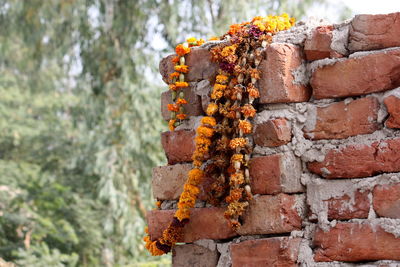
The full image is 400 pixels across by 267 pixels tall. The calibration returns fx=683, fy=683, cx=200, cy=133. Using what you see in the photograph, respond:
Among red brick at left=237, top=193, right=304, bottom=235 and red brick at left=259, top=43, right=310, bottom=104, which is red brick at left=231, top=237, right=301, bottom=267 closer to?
red brick at left=237, top=193, right=304, bottom=235

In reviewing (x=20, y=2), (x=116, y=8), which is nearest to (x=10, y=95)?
(x=20, y=2)

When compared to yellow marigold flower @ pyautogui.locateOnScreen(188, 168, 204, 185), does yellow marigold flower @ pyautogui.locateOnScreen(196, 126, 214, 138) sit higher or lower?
higher

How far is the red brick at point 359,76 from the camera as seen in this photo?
4.43ft

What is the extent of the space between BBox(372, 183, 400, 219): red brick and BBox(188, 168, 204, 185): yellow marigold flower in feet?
1.27

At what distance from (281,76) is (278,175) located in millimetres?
211

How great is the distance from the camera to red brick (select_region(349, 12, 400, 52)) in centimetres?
135

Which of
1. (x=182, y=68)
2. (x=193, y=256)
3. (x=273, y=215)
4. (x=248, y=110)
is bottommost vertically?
(x=193, y=256)

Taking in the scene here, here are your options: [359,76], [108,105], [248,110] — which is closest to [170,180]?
[248,110]

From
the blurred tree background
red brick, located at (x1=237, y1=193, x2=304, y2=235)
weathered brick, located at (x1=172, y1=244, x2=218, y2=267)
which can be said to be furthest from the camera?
the blurred tree background

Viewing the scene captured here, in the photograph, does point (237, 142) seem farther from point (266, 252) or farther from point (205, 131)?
point (266, 252)

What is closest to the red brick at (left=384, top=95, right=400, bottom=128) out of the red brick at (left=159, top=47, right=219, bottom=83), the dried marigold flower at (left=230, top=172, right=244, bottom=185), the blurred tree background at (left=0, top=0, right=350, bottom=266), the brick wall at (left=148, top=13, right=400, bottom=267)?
the brick wall at (left=148, top=13, right=400, bottom=267)

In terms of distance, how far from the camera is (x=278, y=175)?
4.73 ft

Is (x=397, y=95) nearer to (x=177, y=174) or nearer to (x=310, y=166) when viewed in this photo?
(x=310, y=166)

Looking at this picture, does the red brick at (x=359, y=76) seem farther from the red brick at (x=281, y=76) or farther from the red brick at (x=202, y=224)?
the red brick at (x=202, y=224)
